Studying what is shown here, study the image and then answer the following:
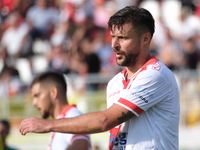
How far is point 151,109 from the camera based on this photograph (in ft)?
10.8

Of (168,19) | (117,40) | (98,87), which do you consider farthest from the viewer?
(168,19)

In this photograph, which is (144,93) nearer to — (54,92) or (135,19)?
(135,19)

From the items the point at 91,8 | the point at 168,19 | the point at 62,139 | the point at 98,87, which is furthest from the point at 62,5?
the point at 62,139

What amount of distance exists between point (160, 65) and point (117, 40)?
42 centimetres

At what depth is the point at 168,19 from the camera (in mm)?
12508

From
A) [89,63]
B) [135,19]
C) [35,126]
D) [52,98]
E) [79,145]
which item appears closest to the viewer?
[35,126]

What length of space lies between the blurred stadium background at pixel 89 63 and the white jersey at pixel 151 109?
6221 millimetres

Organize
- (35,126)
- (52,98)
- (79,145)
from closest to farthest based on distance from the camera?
(35,126) → (79,145) → (52,98)

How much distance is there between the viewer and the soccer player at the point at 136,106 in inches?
123

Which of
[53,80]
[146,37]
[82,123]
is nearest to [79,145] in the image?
[53,80]

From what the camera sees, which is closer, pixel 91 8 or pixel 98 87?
pixel 98 87

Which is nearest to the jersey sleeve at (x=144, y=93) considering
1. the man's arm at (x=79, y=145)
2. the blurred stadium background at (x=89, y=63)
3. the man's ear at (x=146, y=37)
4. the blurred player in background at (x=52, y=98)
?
the man's ear at (x=146, y=37)

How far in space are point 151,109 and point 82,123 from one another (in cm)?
60

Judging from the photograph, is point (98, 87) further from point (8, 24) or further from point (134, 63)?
point (134, 63)
